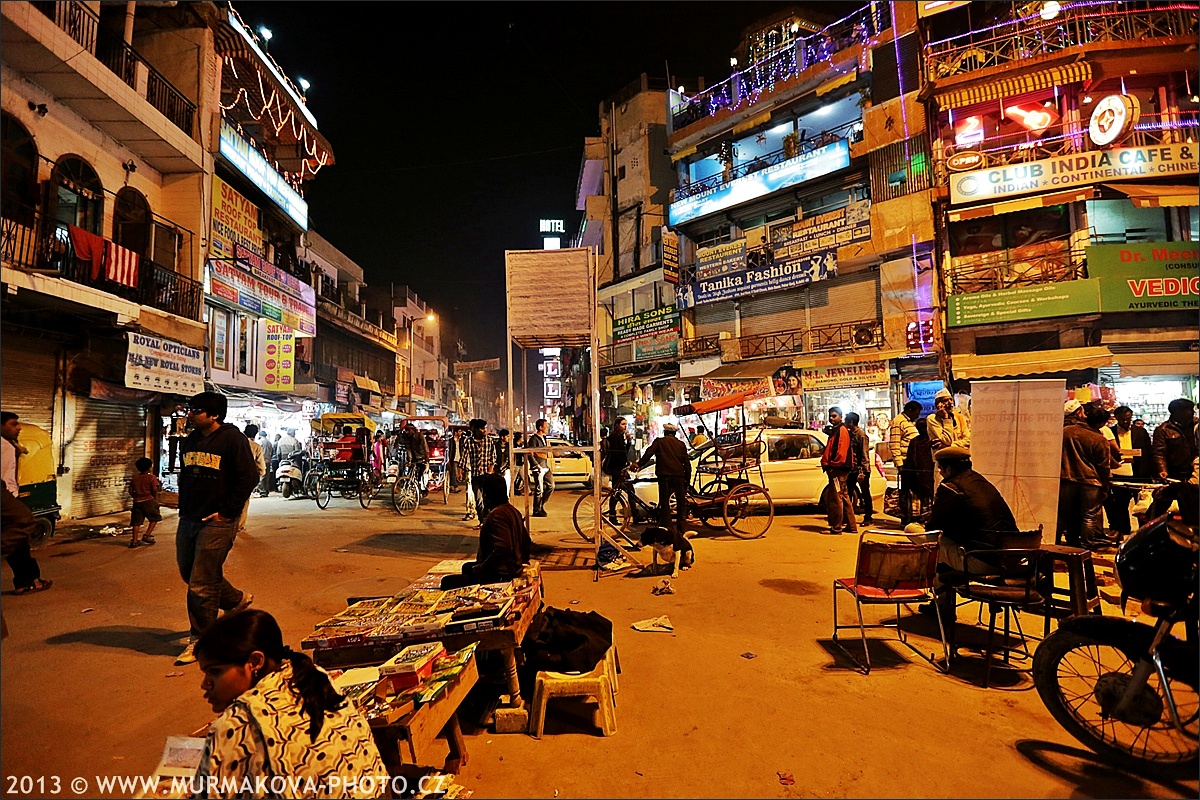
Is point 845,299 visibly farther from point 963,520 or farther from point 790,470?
point 963,520

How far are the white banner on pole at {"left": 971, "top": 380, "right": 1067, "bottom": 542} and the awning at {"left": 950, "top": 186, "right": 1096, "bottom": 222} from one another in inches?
514

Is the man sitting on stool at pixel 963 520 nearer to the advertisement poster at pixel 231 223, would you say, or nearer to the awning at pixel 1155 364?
the awning at pixel 1155 364

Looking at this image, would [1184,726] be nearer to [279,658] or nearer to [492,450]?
[279,658]

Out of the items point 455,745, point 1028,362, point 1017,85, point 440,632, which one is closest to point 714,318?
point 1028,362

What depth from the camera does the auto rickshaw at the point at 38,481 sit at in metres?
8.44

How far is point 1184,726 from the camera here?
9.16ft

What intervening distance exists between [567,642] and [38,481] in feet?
32.8

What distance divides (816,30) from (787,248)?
989cm

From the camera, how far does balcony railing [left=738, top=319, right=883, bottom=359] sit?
61.1 ft

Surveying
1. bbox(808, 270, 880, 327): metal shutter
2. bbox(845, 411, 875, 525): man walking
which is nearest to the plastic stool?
bbox(845, 411, 875, 525): man walking

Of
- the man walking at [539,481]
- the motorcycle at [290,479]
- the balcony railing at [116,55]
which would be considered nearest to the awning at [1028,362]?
the man walking at [539,481]

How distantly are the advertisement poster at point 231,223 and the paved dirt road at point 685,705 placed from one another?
11.6m

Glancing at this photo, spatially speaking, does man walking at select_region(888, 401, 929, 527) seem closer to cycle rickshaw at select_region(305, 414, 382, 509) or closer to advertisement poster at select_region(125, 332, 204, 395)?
cycle rickshaw at select_region(305, 414, 382, 509)

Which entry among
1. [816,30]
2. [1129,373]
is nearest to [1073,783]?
[1129,373]
